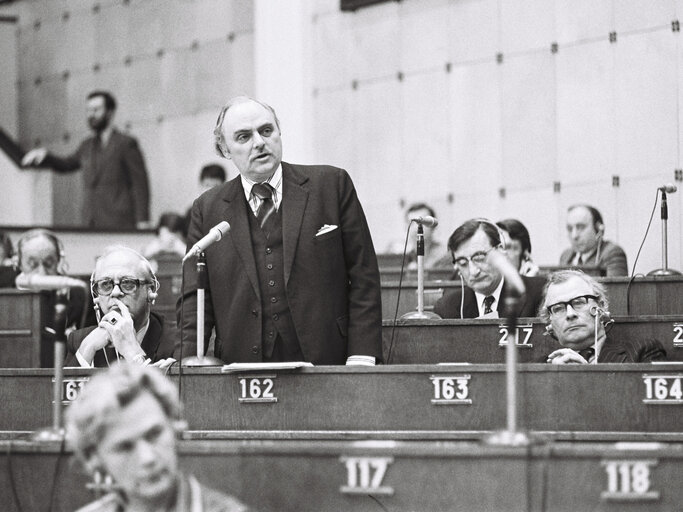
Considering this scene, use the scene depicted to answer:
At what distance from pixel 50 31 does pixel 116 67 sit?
1005 millimetres

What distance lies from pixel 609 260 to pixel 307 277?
11.0 feet

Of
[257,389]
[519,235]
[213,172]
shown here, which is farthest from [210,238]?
[213,172]

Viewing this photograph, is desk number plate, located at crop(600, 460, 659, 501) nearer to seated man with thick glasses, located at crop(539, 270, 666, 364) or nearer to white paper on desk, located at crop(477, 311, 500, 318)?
seated man with thick glasses, located at crop(539, 270, 666, 364)

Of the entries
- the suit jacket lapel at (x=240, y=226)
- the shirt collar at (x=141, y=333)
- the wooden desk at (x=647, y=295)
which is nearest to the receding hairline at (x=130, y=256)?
the shirt collar at (x=141, y=333)

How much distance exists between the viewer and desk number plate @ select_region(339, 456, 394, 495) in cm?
348

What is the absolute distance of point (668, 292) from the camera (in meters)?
6.30

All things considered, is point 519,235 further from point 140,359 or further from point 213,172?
point 213,172

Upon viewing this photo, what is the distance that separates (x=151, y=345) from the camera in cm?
494

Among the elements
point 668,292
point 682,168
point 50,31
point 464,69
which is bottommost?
point 668,292

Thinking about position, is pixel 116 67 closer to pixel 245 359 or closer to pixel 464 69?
pixel 464 69

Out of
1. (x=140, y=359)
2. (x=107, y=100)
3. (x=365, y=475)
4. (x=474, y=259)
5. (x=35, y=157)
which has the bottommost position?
(x=365, y=475)

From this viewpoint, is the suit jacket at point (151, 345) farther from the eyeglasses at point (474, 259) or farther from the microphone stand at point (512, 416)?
the microphone stand at point (512, 416)

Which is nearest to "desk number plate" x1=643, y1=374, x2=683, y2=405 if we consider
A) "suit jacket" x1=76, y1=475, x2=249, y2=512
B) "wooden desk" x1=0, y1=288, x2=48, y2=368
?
"suit jacket" x1=76, y1=475, x2=249, y2=512

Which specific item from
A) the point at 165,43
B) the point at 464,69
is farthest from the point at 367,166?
the point at 165,43
